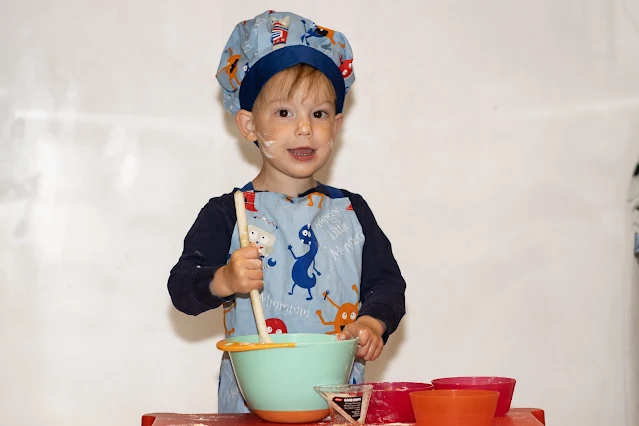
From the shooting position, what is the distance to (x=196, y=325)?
180cm

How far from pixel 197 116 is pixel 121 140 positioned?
170mm

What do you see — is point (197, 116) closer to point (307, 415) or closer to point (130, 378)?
point (130, 378)

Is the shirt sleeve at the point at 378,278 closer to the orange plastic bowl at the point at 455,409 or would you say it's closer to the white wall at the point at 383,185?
the orange plastic bowl at the point at 455,409

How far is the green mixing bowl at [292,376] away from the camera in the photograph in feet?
2.78

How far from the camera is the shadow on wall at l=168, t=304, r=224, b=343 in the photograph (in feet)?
5.89

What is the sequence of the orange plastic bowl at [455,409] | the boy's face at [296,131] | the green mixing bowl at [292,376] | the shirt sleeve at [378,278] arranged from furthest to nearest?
1. the boy's face at [296,131]
2. the shirt sleeve at [378,278]
3. the green mixing bowl at [292,376]
4. the orange plastic bowl at [455,409]

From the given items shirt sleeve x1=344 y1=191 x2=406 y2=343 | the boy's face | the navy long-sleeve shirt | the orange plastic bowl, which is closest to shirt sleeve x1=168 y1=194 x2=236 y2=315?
the navy long-sleeve shirt

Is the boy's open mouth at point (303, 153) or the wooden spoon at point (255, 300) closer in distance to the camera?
the wooden spoon at point (255, 300)

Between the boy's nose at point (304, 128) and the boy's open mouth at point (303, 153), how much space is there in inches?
1.4

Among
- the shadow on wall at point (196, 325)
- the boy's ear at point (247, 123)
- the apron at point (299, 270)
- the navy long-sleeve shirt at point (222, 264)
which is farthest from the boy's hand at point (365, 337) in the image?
the shadow on wall at point (196, 325)

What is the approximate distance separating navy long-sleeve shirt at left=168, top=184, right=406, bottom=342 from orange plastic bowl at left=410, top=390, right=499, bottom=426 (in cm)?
34

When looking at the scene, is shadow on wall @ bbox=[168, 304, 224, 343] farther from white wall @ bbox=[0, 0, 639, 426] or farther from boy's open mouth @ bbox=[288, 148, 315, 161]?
boy's open mouth @ bbox=[288, 148, 315, 161]

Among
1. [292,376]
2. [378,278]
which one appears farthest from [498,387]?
[378,278]

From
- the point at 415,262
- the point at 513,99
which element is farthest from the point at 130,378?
the point at 513,99
